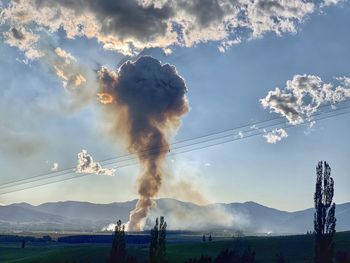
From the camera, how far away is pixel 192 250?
482 ft

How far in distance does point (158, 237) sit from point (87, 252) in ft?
247

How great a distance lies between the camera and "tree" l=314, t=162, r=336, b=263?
229ft

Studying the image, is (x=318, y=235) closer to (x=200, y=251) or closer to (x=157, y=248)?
(x=157, y=248)

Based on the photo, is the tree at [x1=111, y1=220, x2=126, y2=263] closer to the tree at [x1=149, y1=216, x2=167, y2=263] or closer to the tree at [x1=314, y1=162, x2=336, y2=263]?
the tree at [x1=149, y1=216, x2=167, y2=263]

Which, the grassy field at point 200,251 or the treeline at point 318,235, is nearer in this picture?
the treeline at point 318,235

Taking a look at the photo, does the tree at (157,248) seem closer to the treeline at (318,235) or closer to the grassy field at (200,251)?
the treeline at (318,235)

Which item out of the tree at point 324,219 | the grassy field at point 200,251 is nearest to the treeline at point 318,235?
the tree at point 324,219

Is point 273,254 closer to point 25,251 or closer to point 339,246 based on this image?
point 339,246

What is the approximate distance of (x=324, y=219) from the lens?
73.2 meters

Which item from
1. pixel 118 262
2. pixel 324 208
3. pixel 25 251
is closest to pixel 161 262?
pixel 118 262

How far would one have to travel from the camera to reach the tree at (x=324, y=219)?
69.7 meters

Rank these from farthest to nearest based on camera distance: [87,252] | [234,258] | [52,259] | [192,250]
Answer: [192,250] → [87,252] → [52,259] → [234,258]

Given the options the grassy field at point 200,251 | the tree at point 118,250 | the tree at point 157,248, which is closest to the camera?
the tree at point 157,248

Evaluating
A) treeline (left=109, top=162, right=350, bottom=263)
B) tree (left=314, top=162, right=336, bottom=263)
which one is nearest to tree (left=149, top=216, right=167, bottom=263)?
treeline (left=109, top=162, right=350, bottom=263)
